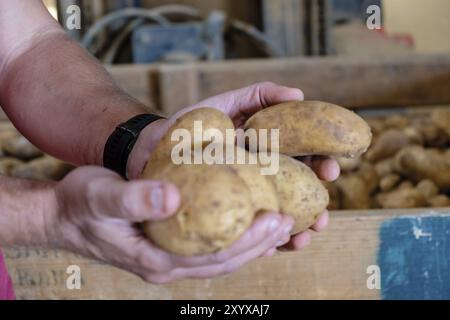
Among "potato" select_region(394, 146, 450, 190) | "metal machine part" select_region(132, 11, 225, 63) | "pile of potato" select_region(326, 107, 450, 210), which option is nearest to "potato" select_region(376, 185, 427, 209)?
"pile of potato" select_region(326, 107, 450, 210)

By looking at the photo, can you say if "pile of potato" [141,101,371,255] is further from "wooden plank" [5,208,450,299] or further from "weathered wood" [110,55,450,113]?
"weathered wood" [110,55,450,113]

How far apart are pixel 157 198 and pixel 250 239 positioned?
12 centimetres

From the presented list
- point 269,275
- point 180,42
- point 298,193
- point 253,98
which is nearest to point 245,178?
point 298,193

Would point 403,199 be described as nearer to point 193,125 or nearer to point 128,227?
point 193,125

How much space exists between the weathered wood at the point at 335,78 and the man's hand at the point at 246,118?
1.35 metres

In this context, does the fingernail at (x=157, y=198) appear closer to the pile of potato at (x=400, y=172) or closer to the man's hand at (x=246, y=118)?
the man's hand at (x=246, y=118)

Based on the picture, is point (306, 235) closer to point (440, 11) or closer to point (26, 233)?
point (26, 233)

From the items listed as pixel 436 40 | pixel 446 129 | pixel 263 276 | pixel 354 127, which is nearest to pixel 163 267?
pixel 354 127

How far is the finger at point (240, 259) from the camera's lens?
30.1 inches

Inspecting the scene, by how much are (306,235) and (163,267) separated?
250 mm

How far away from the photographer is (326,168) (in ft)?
3.35

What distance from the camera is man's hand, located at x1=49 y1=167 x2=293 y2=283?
0.69 m

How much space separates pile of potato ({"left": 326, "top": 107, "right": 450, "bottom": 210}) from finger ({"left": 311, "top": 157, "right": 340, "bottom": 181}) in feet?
2.45

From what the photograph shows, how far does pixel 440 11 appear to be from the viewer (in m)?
6.22
